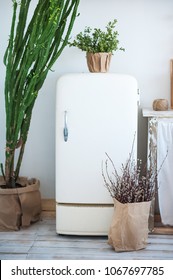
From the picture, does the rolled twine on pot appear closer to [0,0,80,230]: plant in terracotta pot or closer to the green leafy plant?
the green leafy plant

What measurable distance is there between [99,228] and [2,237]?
74 cm

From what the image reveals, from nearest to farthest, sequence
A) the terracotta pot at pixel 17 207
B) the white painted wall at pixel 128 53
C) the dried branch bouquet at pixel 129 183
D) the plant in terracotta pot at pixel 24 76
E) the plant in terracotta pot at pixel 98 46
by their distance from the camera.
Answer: the dried branch bouquet at pixel 129 183 → the plant in terracotta pot at pixel 24 76 → the plant in terracotta pot at pixel 98 46 → the terracotta pot at pixel 17 207 → the white painted wall at pixel 128 53

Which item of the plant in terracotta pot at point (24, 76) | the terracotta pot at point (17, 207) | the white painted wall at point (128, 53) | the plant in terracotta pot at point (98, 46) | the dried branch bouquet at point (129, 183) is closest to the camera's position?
the dried branch bouquet at point (129, 183)

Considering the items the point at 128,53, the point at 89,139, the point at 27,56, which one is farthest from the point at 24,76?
the point at 128,53

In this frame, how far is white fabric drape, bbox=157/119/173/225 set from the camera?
3.44 m

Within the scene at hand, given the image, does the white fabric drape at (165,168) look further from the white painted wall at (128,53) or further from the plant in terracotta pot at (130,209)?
Answer: the white painted wall at (128,53)

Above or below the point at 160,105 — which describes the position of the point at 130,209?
below

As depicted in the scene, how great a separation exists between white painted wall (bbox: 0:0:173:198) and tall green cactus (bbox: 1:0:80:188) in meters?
0.27

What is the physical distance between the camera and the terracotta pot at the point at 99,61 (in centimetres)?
344

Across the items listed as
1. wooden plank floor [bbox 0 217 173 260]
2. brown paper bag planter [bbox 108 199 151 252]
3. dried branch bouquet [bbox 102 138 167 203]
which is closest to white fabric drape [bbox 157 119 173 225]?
dried branch bouquet [bbox 102 138 167 203]

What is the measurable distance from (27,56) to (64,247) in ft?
4.65

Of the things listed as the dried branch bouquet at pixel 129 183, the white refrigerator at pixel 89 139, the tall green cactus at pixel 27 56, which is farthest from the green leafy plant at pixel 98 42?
the dried branch bouquet at pixel 129 183

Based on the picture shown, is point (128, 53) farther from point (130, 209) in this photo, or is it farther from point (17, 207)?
point (17, 207)

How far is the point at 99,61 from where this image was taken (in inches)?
135
